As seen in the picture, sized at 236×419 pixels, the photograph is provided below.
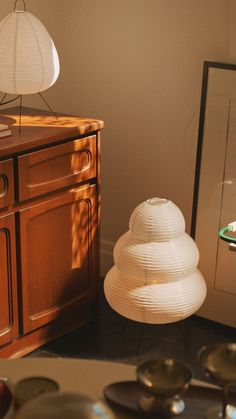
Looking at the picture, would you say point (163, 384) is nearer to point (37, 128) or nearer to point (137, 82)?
point (37, 128)

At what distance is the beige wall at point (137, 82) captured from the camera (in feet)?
9.40

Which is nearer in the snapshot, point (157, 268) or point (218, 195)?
point (157, 268)

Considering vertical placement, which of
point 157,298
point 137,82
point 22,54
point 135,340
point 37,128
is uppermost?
point 22,54

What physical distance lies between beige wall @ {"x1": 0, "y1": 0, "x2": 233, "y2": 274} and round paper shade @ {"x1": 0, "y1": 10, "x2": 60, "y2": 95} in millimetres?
583

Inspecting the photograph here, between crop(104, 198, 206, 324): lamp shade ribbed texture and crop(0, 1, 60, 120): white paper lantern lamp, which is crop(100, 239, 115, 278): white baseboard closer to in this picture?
crop(104, 198, 206, 324): lamp shade ribbed texture

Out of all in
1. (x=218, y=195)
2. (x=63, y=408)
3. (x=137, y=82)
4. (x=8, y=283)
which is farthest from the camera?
(x=137, y=82)

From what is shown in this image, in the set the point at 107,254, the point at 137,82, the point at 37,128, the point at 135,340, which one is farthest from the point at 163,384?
the point at 107,254

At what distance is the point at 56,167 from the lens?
8.66 feet

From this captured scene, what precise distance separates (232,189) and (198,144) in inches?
8.8

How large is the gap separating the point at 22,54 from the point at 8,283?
799mm

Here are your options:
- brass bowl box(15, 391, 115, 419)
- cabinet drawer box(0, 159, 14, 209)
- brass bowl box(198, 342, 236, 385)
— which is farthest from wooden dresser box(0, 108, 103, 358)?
brass bowl box(15, 391, 115, 419)

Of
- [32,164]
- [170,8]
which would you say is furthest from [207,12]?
[32,164]

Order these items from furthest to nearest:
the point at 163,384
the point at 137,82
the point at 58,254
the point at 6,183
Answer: the point at 137,82, the point at 58,254, the point at 6,183, the point at 163,384

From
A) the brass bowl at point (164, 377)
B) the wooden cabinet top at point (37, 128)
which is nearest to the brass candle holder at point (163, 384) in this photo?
the brass bowl at point (164, 377)
